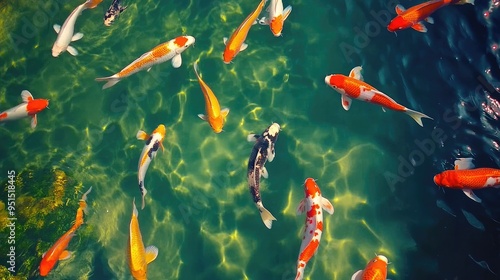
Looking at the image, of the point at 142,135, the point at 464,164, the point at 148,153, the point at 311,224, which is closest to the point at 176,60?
the point at 142,135

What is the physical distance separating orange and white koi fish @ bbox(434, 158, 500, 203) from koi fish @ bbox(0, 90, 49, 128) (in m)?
7.47

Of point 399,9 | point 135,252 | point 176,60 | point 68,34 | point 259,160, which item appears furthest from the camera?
point 68,34

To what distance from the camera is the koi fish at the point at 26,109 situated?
298 inches

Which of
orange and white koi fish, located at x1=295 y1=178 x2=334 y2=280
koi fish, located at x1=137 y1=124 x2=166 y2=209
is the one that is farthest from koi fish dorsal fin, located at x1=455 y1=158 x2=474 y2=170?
koi fish, located at x1=137 y1=124 x2=166 y2=209

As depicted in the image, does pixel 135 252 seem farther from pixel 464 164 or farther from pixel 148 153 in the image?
pixel 464 164

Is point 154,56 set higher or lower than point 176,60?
higher

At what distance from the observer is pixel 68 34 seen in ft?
26.4

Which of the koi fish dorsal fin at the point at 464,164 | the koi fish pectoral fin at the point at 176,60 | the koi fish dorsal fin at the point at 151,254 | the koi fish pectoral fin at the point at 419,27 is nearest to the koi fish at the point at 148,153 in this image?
A: the koi fish dorsal fin at the point at 151,254

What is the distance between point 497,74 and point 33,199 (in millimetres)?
8975

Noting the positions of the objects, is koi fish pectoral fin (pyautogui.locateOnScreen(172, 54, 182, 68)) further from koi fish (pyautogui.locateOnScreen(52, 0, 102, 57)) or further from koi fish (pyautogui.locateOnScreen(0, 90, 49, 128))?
koi fish (pyautogui.locateOnScreen(0, 90, 49, 128))

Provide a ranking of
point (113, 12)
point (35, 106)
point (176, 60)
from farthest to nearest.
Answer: point (113, 12), point (35, 106), point (176, 60)

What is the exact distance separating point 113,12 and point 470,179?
7721 mm

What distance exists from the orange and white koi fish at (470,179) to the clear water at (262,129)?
2.20 feet

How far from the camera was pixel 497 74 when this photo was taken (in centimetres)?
680
